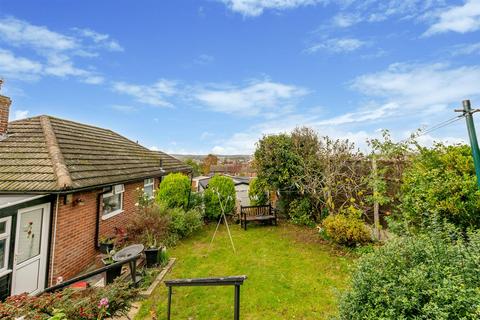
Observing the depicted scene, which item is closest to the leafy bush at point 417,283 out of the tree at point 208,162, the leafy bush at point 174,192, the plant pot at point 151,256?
the plant pot at point 151,256

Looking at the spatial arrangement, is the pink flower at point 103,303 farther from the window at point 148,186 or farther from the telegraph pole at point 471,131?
the window at point 148,186

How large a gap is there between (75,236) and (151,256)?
227 centimetres

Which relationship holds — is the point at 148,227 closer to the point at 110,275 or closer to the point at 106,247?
the point at 106,247

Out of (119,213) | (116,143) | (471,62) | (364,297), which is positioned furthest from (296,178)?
(116,143)

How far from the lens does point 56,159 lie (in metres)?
7.06

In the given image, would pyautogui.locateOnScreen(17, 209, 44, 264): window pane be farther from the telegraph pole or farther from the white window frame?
the telegraph pole

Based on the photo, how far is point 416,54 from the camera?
319 inches

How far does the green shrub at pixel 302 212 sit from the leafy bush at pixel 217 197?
134 inches

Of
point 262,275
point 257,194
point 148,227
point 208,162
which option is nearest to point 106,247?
point 148,227

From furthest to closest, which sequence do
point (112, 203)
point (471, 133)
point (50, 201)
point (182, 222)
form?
point (182, 222) < point (112, 203) < point (50, 201) < point (471, 133)

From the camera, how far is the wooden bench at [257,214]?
11555 mm

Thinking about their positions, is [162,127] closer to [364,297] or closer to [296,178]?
[296,178]

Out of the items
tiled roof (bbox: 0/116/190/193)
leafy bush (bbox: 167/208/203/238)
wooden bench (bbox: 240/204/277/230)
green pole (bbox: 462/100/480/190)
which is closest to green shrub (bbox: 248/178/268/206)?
wooden bench (bbox: 240/204/277/230)

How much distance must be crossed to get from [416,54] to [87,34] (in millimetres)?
12876
